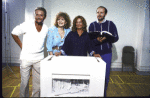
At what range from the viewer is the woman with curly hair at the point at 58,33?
1191 mm

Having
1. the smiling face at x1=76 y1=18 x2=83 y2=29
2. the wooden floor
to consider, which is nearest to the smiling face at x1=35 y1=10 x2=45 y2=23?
the smiling face at x1=76 y1=18 x2=83 y2=29

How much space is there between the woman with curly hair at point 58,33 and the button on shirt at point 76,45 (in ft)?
0.42

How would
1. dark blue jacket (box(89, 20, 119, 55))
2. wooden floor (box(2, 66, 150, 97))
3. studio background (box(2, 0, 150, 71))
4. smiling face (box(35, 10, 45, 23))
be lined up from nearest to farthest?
smiling face (box(35, 10, 45, 23)) → studio background (box(2, 0, 150, 71)) → dark blue jacket (box(89, 20, 119, 55)) → wooden floor (box(2, 66, 150, 97))

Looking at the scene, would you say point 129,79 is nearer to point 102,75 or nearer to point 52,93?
point 102,75

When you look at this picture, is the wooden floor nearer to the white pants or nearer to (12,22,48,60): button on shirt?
the white pants

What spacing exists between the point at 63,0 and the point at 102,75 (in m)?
0.92

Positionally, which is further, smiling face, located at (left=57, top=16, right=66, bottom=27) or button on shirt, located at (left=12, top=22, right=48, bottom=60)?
smiling face, located at (left=57, top=16, right=66, bottom=27)

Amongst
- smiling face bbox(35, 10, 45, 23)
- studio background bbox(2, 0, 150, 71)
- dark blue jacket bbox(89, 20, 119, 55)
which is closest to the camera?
smiling face bbox(35, 10, 45, 23)

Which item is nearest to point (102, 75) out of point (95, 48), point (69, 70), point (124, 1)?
point (69, 70)

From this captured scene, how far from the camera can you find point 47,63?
610 millimetres

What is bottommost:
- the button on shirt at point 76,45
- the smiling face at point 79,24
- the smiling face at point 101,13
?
the button on shirt at point 76,45

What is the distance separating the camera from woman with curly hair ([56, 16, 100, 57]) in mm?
1101

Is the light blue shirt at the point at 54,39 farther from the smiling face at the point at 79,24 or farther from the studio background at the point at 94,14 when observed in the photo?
the studio background at the point at 94,14

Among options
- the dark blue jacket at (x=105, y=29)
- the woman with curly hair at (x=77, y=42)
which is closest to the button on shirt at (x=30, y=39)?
the woman with curly hair at (x=77, y=42)
